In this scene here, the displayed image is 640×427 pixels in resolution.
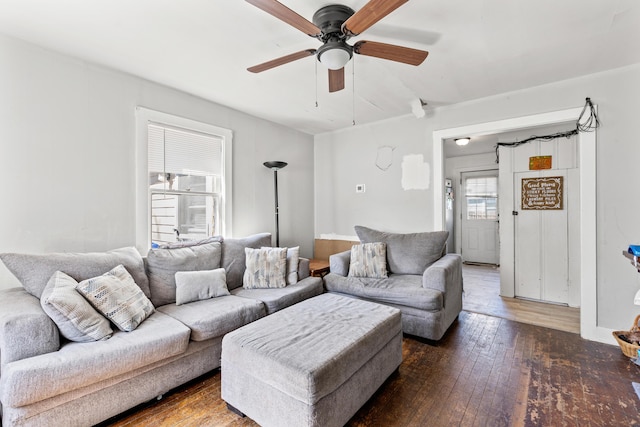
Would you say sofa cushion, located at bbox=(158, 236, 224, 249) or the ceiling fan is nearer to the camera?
the ceiling fan

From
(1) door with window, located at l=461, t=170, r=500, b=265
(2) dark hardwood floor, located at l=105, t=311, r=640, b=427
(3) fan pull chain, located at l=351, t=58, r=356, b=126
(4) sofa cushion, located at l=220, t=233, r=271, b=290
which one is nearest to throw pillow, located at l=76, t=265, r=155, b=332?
(2) dark hardwood floor, located at l=105, t=311, r=640, b=427

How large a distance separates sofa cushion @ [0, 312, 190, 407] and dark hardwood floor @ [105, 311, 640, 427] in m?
0.38

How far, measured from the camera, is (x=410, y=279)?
3.12 m

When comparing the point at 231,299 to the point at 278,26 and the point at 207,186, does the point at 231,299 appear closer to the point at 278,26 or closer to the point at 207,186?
the point at 207,186

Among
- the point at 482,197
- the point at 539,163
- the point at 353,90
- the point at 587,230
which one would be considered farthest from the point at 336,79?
the point at 482,197

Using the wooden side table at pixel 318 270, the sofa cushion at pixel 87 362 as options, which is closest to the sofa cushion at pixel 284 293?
the wooden side table at pixel 318 270

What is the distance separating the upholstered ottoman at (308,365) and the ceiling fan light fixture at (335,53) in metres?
1.70

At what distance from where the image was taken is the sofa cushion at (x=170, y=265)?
98.3 inches

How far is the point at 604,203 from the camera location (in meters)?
2.74

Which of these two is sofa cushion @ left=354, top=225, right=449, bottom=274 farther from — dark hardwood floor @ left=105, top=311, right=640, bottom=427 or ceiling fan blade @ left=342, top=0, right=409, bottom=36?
ceiling fan blade @ left=342, top=0, right=409, bottom=36

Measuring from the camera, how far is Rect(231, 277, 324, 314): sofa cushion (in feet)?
8.59

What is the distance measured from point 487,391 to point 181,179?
328 centimetres

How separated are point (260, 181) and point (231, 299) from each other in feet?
6.03

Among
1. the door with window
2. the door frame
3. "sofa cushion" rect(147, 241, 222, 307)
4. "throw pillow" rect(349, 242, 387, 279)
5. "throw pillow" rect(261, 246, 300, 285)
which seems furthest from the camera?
the door with window
